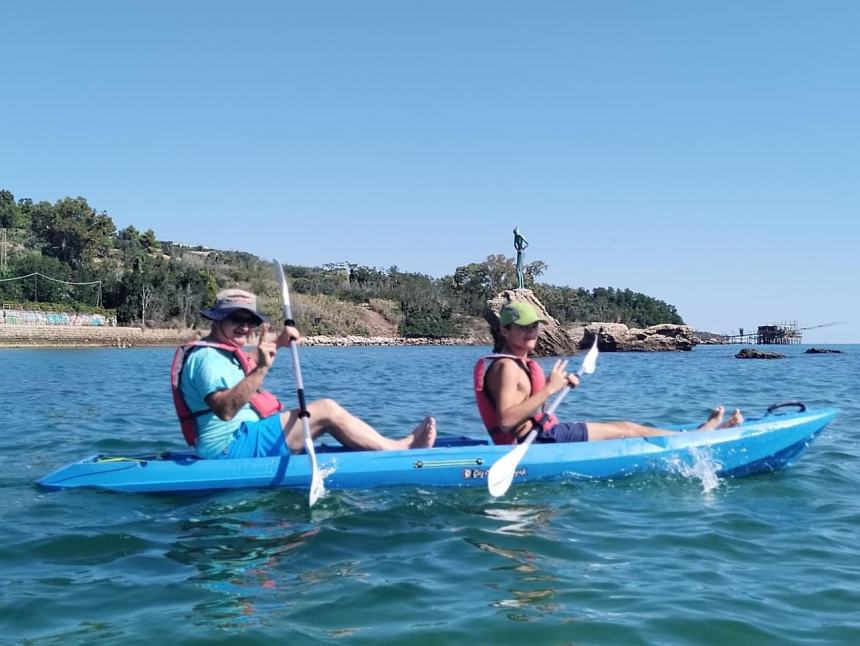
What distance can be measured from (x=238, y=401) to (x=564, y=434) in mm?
2520

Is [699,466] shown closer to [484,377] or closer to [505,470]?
[505,470]

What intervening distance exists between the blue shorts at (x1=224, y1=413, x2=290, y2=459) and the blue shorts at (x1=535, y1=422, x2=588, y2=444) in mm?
1933

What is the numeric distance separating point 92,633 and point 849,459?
650cm

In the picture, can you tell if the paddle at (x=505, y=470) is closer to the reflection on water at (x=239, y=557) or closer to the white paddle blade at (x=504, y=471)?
the white paddle blade at (x=504, y=471)

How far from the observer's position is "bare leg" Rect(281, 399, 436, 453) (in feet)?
18.0

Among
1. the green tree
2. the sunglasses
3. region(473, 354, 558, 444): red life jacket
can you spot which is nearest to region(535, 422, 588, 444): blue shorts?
region(473, 354, 558, 444): red life jacket

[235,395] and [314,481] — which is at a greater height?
[235,395]

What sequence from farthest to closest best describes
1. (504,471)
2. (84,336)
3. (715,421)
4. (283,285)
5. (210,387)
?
(84,336)
(715,421)
(283,285)
(504,471)
(210,387)

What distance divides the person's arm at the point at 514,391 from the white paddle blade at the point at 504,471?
19 cm

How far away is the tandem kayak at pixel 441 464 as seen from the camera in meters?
5.44

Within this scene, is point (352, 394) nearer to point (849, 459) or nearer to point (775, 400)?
point (775, 400)

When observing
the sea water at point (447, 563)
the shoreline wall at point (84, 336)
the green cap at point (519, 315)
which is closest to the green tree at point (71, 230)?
the shoreline wall at point (84, 336)

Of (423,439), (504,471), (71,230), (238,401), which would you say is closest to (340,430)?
(423,439)

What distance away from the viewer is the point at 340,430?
5.64 metres
